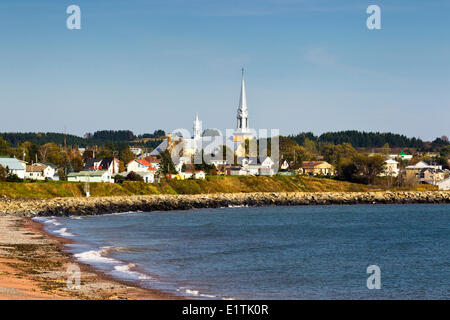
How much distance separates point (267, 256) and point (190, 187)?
64.8 metres

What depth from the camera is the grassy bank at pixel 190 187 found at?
7681 cm

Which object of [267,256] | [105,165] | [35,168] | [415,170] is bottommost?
[267,256]

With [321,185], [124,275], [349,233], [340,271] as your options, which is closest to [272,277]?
[340,271]

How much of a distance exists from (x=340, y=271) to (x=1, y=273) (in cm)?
1592

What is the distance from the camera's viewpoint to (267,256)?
112 feet

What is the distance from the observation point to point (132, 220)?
192ft

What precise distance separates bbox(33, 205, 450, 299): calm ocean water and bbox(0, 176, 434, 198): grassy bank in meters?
20.3

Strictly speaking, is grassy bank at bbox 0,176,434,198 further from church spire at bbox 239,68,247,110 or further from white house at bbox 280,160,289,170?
church spire at bbox 239,68,247,110

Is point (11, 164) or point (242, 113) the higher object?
point (242, 113)

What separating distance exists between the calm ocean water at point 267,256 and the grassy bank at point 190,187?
66.7ft

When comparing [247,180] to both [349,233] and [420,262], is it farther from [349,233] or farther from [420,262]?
[420,262]

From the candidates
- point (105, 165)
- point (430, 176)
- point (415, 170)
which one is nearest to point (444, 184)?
point (430, 176)
